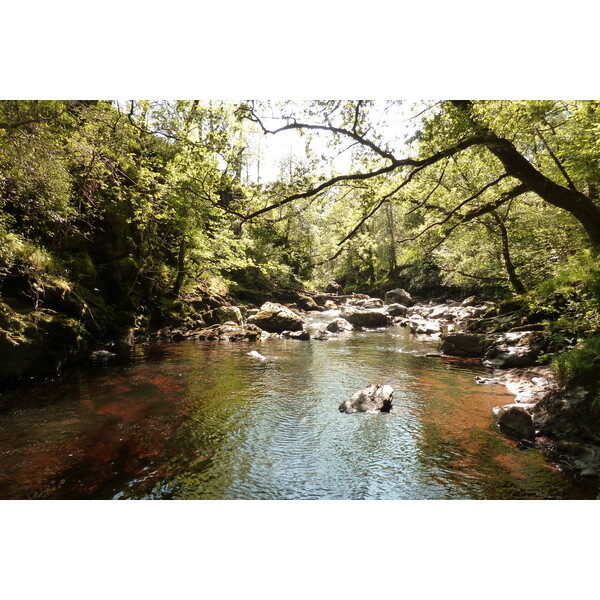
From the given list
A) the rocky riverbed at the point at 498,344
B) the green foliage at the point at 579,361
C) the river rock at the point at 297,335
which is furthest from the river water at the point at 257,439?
the river rock at the point at 297,335

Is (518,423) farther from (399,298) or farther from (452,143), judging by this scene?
(399,298)

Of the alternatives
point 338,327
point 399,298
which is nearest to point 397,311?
point 338,327

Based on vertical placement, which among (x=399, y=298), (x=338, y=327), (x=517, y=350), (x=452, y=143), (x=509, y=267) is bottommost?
(x=338, y=327)

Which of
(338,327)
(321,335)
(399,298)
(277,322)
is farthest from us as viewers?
(399,298)

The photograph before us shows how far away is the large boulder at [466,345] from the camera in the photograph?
12.0 m

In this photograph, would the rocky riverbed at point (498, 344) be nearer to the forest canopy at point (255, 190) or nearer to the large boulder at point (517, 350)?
the large boulder at point (517, 350)

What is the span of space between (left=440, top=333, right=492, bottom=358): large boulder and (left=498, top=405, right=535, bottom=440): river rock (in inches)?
247

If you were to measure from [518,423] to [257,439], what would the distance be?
423 centimetres

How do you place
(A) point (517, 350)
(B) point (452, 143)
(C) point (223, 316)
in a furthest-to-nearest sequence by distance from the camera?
1. (C) point (223, 316)
2. (A) point (517, 350)
3. (B) point (452, 143)

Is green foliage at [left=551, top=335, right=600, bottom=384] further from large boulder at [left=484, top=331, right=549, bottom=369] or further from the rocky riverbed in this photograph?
large boulder at [left=484, top=331, right=549, bottom=369]

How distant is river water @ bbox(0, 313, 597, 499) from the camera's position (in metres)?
4.54

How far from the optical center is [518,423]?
5.84m
